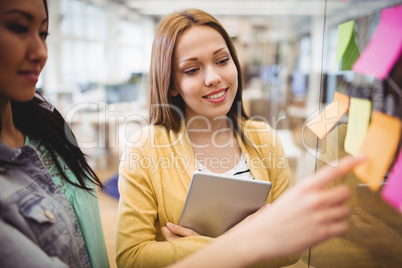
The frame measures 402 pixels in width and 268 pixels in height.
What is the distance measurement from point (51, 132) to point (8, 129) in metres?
0.12

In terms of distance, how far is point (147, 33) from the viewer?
450 inches

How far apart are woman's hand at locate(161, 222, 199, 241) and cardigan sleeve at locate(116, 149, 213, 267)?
0.03 m

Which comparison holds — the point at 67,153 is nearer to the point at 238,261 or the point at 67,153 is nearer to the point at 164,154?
the point at 164,154

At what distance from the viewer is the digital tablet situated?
0.84 m

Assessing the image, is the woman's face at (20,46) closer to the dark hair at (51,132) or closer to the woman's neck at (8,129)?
the woman's neck at (8,129)

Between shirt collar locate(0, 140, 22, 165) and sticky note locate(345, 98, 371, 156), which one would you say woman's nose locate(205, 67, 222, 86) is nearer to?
sticky note locate(345, 98, 371, 156)

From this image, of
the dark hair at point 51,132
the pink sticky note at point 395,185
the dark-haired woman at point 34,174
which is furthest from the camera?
the dark hair at point 51,132

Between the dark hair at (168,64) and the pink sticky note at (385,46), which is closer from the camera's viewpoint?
the pink sticky note at (385,46)

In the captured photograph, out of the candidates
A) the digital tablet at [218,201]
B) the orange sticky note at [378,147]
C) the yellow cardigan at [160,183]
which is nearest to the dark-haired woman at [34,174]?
the yellow cardigan at [160,183]

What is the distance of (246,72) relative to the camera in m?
9.80

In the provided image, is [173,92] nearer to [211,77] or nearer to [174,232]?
[211,77]

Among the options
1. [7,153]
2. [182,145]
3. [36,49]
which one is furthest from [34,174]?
[182,145]

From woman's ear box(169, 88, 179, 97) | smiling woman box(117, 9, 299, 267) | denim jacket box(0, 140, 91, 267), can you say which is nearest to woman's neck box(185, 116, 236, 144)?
smiling woman box(117, 9, 299, 267)

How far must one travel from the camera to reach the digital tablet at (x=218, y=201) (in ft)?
2.77
